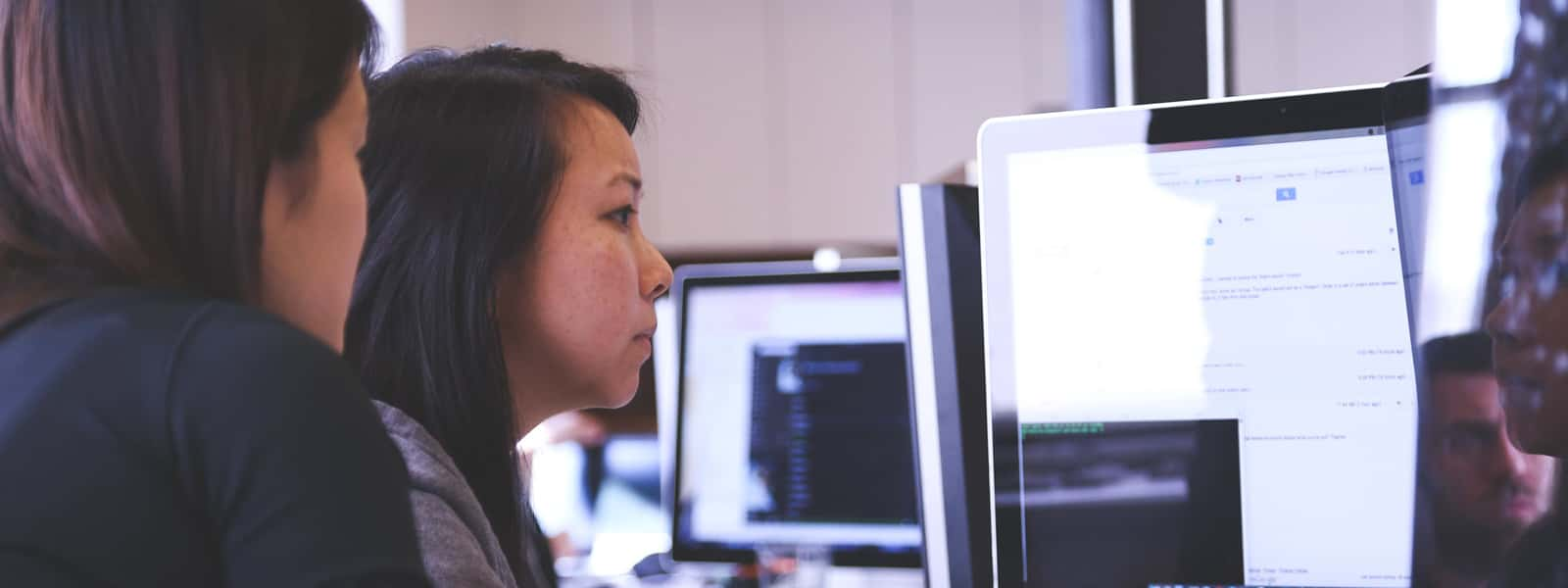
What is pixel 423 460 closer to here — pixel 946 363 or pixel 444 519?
pixel 444 519

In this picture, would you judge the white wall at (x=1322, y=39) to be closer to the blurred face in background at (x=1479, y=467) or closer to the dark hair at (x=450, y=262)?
the dark hair at (x=450, y=262)

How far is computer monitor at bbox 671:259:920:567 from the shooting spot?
168 centimetres

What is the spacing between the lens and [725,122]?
13.0ft

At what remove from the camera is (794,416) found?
5.64 feet

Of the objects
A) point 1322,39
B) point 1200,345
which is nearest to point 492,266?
point 1200,345

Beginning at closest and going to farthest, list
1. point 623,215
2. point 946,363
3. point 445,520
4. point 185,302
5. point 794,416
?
point 185,302
point 445,520
point 946,363
point 623,215
point 794,416

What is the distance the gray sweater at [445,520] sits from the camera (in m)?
0.80

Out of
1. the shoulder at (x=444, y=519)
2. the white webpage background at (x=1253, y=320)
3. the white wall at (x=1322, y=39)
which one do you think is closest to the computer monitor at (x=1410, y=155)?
the white webpage background at (x=1253, y=320)

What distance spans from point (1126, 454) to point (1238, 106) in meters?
0.25

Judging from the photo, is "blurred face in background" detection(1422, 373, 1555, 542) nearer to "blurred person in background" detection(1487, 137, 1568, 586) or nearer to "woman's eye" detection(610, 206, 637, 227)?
"blurred person in background" detection(1487, 137, 1568, 586)

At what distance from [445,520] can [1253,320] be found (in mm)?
536

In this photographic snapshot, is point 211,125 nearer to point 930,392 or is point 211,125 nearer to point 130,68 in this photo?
point 130,68

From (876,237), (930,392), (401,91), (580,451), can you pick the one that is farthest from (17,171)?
(876,237)

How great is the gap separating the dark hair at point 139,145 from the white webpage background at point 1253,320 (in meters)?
0.57
